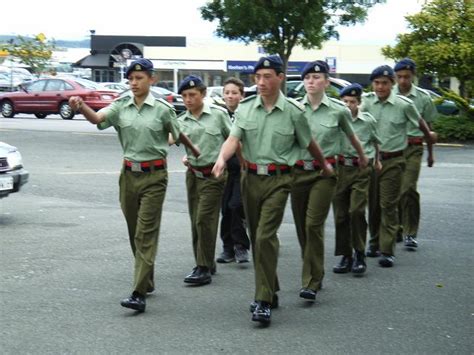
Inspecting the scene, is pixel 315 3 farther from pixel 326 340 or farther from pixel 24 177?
pixel 326 340

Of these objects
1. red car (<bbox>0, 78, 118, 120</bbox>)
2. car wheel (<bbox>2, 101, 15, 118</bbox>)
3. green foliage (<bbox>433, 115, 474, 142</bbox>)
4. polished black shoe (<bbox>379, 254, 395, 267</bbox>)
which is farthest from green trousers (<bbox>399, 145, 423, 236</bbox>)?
car wheel (<bbox>2, 101, 15, 118</bbox>)

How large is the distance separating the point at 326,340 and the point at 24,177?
21.7 ft

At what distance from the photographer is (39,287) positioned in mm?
8422

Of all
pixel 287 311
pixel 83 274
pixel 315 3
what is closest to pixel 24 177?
pixel 83 274

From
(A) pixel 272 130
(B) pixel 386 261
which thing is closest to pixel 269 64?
(A) pixel 272 130

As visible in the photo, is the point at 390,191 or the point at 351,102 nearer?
the point at 351,102

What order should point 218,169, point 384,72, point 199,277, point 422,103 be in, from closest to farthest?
point 218,169, point 199,277, point 384,72, point 422,103

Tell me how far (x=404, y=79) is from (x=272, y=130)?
385 centimetres

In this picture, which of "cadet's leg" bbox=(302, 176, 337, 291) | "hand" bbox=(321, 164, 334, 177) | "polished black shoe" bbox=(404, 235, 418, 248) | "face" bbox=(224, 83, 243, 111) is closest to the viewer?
"hand" bbox=(321, 164, 334, 177)

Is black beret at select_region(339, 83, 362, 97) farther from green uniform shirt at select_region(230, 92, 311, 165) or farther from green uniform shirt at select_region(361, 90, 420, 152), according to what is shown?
green uniform shirt at select_region(230, 92, 311, 165)

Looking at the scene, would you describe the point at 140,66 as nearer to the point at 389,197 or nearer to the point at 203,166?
the point at 203,166

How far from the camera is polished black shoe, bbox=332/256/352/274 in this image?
935 centimetres

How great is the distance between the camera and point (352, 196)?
9.45m

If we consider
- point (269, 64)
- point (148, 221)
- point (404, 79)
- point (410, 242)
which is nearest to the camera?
point (269, 64)
